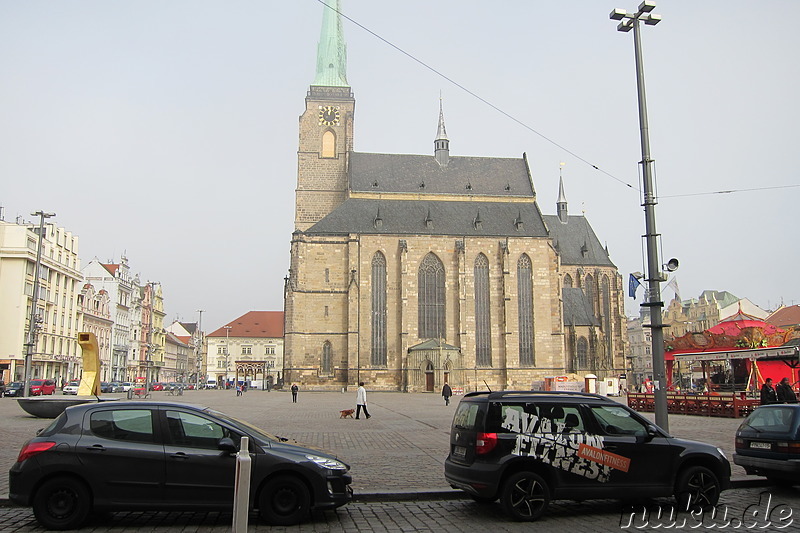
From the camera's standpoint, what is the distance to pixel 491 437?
27.7 feet

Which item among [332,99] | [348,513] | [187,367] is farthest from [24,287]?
[187,367]

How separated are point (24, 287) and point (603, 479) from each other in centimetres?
5996

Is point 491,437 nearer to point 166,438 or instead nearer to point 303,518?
point 303,518

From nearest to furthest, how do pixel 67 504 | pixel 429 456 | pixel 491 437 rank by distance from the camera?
pixel 67 504 → pixel 491 437 → pixel 429 456

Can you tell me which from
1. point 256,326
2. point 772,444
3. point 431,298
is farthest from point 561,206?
point 772,444

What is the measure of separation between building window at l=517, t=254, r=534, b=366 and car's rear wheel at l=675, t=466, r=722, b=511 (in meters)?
52.8

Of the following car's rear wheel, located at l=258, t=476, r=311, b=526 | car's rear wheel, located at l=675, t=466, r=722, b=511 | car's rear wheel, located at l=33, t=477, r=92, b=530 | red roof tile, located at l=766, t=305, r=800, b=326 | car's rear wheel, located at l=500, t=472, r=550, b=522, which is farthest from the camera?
red roof tile, located at l=766, t=305, r=800, b=326

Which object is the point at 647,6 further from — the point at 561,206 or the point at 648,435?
the point at 561,206

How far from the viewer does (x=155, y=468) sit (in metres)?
7.93

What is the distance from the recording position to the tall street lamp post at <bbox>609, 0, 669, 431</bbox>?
1253 centimetres

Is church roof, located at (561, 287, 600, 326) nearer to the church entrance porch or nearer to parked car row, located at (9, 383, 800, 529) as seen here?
the church entrance porch

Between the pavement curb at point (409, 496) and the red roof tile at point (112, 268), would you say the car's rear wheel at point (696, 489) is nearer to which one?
the pavement curb at point (409, 496)

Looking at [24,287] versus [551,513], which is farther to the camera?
[24,287]

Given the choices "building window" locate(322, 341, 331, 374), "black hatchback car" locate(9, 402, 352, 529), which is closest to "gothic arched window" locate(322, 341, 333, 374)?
"building window" locate(322, 341, 331, 374)
